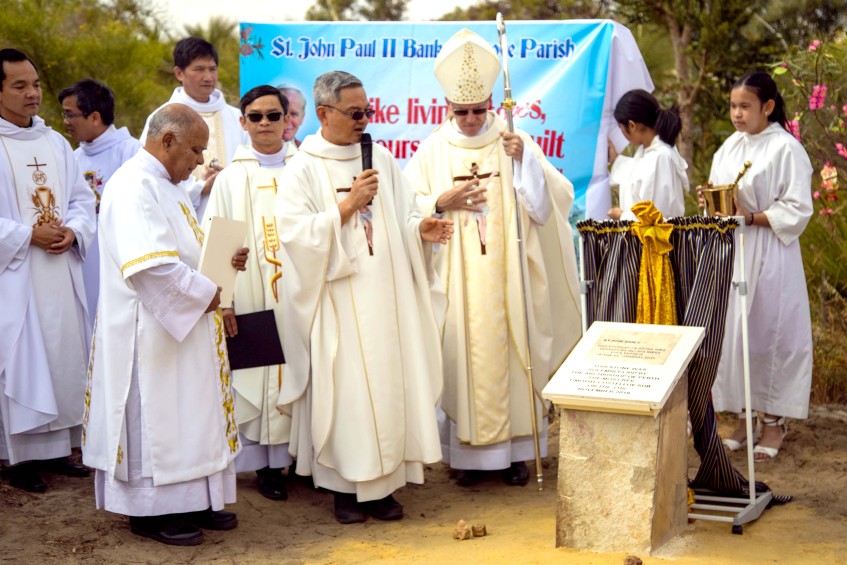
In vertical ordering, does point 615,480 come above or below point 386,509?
above

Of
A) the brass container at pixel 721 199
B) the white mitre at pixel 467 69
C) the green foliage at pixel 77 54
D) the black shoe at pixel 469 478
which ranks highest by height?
the green foliage at pixel 77 54

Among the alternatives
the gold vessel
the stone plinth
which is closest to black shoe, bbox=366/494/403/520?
the stone plinth

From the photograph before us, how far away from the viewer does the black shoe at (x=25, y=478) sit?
6.21 m

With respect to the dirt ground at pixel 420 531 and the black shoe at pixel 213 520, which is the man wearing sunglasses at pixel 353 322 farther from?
the black shoe at pixel 213 520

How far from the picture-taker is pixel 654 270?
543 centimetres

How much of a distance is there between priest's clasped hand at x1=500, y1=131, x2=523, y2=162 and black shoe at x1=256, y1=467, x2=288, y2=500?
90.9 inches

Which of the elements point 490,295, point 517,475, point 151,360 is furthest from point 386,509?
point 151,360

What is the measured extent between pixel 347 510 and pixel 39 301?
2.24m

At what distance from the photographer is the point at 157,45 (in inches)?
571

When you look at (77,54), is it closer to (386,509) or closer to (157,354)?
(157,354)

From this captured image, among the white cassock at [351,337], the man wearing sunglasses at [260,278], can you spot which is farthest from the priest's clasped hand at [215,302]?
the man wearing sunglasses at [260,278]

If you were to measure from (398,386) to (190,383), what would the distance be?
1.11m

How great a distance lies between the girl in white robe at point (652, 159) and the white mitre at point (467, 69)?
4.05ft

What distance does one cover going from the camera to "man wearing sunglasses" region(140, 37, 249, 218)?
745 centimetres
